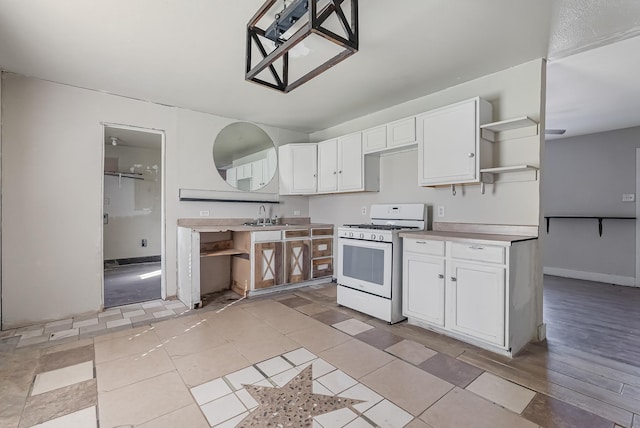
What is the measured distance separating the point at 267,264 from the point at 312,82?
87.7 inches

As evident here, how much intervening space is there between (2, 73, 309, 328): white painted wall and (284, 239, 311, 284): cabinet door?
214 cm

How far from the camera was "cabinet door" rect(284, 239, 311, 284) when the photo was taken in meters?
4.02

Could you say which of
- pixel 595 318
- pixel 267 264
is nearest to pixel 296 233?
pixel 267 264

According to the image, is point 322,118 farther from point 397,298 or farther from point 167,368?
point 167,368

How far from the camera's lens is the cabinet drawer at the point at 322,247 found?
4340mm

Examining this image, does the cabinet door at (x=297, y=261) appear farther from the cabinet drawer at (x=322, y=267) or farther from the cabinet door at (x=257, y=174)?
the cabinet door at (x=257, y=174)

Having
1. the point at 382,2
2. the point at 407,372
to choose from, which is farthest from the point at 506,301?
the point at 382,2

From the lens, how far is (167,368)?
2104 millimetres

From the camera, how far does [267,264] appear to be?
3812mm

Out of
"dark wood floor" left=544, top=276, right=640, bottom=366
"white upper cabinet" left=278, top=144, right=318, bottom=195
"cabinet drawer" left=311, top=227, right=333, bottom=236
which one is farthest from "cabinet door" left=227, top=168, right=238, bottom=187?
"dark wood floor" left=544, top=276, right=640, bottom=366

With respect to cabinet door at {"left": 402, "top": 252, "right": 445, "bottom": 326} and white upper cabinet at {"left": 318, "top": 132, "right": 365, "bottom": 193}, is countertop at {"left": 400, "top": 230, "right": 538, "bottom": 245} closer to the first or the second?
cabinet door at {"left": 402, "top": 252, "right": 445, "bottom": 326}

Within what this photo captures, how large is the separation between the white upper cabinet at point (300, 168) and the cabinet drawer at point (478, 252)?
2.37 m

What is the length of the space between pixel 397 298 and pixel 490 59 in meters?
2.31

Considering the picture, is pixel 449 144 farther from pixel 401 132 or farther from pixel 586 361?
pixel 586 361
